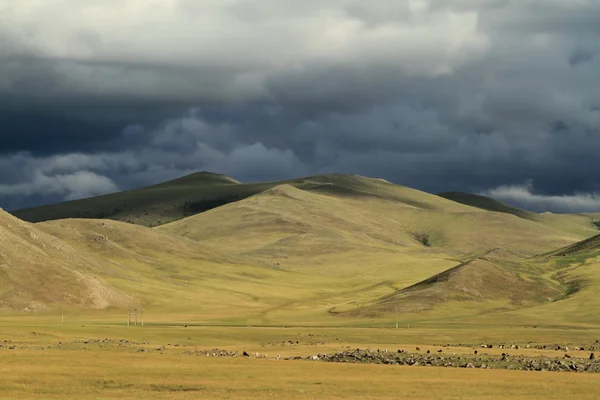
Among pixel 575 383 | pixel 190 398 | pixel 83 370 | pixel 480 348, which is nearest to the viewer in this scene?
pixel 190 398

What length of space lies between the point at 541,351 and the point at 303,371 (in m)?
50.6

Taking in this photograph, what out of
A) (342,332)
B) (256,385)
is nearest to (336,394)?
(256,385)

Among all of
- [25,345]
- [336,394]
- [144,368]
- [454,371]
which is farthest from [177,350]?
[336,394]

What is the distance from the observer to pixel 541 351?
4953 inches

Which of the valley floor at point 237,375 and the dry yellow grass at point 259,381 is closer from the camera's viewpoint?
the dry yellow grass at point 259,381

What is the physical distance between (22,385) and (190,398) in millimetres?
15143

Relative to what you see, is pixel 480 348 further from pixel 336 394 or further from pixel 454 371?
pixel 336 394

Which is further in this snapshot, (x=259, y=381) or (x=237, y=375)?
(x=237, y=375)

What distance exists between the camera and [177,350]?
389ft

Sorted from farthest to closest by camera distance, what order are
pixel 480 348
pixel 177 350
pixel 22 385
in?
1. pixel 480 348
2. pixel 177 350
3. pixel 22 385

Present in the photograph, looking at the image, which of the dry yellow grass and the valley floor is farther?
the valley floor

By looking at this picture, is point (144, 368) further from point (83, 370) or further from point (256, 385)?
point (256, 385)

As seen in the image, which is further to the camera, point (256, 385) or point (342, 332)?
point (342, 332)

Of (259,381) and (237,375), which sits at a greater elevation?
(237,375)
